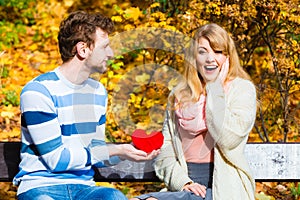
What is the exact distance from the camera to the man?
3.23m

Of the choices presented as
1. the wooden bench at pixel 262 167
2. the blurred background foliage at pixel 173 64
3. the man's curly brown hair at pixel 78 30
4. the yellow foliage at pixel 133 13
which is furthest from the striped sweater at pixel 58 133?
the yellow foliage at pixel 133 13

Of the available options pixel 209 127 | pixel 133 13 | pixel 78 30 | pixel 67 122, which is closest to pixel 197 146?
pixel 209 127

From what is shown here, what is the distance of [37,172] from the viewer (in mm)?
3316

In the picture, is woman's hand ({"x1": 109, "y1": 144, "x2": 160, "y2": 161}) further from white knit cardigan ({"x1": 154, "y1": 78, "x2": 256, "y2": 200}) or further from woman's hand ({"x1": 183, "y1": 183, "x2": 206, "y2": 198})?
woman's hand ({"x1": 183, "y1": 183, "x2": 206, "y2": 198})

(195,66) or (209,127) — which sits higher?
(195,66)

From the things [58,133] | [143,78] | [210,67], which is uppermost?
[210,67]

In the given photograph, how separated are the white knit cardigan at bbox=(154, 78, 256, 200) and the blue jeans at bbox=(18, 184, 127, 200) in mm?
403

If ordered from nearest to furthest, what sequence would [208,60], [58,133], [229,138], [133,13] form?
1. [58,133]
2. [229,138]
3. [208,60]
4. [133,13]

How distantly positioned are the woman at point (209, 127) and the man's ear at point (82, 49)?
1.83 ft

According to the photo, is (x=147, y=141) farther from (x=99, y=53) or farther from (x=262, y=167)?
(x=262, y=167)

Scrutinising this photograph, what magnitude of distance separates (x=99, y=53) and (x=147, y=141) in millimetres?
517

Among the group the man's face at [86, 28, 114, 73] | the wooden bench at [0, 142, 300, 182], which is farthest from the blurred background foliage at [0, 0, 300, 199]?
the man's face at [86, 28, 114, 73]

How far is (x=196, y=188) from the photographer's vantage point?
11.3 feet

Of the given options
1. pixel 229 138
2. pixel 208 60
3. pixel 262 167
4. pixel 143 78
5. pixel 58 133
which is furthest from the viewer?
pixel 143 78
